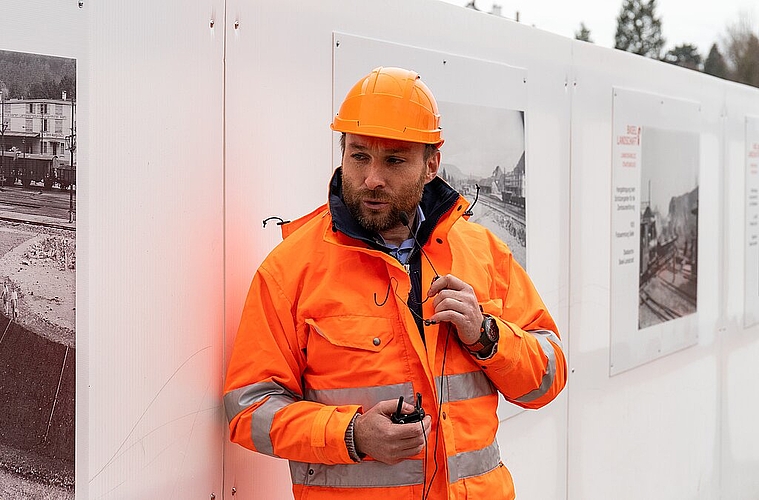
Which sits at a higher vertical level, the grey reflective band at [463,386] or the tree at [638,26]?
the tree at [638,26]

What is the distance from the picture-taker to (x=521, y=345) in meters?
2.90

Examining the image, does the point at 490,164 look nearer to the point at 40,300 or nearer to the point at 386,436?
the point at 386,436

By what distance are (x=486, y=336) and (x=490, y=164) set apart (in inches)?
65.4

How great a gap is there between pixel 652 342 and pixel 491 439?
309cm

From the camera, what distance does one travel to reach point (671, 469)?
612cm

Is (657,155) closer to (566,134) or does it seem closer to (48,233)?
(566,134)

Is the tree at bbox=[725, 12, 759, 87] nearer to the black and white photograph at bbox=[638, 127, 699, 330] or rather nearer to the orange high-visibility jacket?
the black and white photograph at bbox=[638, 127, 699, 330]

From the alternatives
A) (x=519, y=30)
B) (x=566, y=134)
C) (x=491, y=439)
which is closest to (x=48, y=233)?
(x=491, y=439)

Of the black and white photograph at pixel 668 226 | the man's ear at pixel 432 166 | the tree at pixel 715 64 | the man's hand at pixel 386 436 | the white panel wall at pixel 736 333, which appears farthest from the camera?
the tree at pixel 715 64

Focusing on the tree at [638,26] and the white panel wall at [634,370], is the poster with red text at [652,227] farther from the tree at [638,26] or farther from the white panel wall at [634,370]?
the tree at [638,26]

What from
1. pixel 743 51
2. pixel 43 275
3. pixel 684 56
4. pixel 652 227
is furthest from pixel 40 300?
pixel 684 56

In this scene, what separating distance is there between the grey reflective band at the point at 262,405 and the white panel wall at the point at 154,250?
0.23m

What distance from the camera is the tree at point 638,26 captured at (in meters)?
41.2

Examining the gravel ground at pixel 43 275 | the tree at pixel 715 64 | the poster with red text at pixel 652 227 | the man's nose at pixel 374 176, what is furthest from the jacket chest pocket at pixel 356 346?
the tree at pixel 715 64
